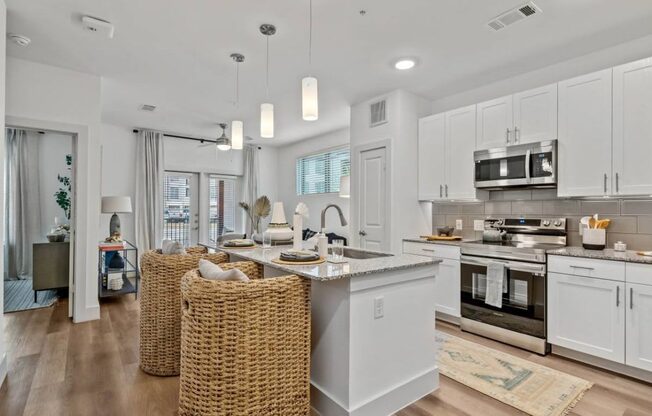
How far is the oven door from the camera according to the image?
2.93m

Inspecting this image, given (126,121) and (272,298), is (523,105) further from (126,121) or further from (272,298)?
(126,121)

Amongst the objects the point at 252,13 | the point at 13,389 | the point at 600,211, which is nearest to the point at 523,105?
the point at 600,211

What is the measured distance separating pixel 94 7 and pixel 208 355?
2620mm

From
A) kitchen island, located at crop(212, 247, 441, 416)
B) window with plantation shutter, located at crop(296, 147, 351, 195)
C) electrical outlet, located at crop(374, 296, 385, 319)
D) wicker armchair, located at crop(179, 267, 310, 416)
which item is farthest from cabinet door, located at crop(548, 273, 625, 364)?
window with plantation shutter, located at crop(296, 147, 351, 195)

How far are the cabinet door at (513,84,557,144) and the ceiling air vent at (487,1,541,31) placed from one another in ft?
2.79

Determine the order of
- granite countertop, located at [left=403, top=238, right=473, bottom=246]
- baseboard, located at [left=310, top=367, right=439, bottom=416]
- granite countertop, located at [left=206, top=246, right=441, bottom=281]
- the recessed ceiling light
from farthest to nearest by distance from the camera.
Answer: granite countertop, located at [left=403, top=238, right=473, bottom=246] < the recessed ceiling light < baseboard, located at [left=310, top=367, right=439, bottom=416] < granite countertop, located at [left=206, top=246, right=441, bottom=281]

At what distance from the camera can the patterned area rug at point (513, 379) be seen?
2180 millimetres

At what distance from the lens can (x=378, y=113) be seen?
14.3ft

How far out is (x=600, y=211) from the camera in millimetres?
3086

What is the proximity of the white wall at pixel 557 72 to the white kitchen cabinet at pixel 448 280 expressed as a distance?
5.94 ft

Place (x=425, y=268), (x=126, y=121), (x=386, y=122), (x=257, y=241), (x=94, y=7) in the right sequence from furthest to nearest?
(x=126, y=121)
(x=386, y=122)
(x=257, y=241)
(x=94, y=7)
(x=425, y=268)

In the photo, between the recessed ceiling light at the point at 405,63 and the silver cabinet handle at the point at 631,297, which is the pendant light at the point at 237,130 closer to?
the recessed ceiling light at the point at 405,63

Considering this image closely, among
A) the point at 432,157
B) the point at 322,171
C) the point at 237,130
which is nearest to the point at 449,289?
the point at 432,157

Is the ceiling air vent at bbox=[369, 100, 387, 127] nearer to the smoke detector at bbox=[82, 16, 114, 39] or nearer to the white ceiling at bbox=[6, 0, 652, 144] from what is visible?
the white ceiling at bbox=[6, 0, 652, 144]
